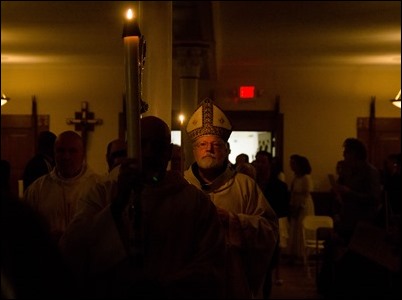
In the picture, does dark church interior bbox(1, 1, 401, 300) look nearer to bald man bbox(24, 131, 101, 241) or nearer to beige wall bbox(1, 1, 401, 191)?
beige wall bbox(1, 1, 401, 191)

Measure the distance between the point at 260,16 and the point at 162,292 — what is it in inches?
292

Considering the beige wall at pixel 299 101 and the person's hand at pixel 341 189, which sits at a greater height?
the beige wall at pixel 299 101

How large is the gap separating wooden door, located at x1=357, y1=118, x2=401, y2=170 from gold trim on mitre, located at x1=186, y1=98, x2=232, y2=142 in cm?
1039

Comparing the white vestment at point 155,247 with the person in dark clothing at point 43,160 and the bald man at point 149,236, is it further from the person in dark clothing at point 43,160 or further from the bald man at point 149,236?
the person in dark clothing at point 43,160

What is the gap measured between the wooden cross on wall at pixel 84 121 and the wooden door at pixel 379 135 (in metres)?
4.94

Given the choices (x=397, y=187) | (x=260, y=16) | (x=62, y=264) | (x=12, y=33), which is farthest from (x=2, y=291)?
(x=12, y=33)

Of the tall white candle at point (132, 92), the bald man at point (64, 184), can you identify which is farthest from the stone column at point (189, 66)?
A: the tall white candle at point (132, 92)

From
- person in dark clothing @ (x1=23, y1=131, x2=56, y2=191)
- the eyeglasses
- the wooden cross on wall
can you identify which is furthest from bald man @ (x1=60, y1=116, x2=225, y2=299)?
the wooden cross on wall

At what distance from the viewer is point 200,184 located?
3344mm

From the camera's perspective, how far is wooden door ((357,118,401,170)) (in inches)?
532

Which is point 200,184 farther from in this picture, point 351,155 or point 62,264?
point 351,155

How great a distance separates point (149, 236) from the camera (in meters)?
1.87

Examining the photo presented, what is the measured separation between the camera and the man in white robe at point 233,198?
2.91 metres

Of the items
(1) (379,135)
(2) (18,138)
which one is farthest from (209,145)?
(2) (18,138)
